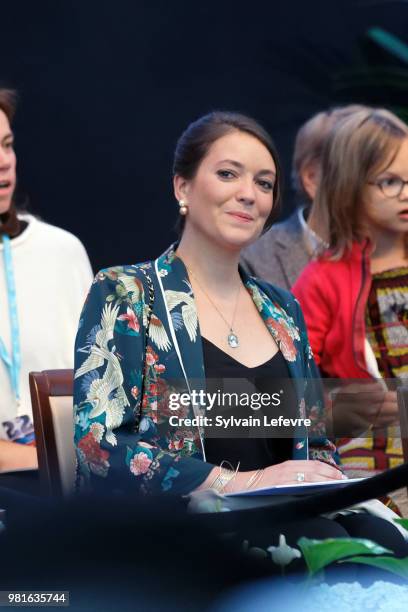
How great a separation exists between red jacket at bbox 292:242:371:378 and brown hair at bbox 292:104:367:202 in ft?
2.40

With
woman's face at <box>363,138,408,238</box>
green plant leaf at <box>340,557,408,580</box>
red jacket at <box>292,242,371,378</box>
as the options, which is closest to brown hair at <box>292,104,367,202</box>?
woman's face at <box>363,138,408,238</box>

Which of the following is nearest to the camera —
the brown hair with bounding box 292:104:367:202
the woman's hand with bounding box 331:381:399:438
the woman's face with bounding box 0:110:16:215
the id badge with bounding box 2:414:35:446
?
the woman's hand with bounding box 331:381:399:438

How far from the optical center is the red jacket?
333 cm

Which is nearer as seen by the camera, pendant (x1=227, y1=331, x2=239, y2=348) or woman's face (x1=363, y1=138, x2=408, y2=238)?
pendant (x1=227, y1=331, x2=239, y2=348)

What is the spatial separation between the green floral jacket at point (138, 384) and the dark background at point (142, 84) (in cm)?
291

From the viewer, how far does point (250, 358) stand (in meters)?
2.54

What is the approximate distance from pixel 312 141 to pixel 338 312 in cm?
107

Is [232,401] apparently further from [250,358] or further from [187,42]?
[187,42]

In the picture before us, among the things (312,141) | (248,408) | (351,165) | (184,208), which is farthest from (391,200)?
(248,408)

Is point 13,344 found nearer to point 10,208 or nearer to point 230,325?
point 10,208

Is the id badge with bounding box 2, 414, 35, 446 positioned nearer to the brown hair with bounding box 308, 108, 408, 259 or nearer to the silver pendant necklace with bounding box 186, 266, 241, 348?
the silver pendant necklace with bounding box 186, 266, 241, 348

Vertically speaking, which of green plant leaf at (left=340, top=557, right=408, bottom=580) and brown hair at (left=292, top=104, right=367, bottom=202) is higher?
brown hair at (left=292, top=104, right=367, bottom=202)

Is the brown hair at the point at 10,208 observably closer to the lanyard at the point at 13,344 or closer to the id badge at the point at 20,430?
the lanyard at the point at 13,344

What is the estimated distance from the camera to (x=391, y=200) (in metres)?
3.45
